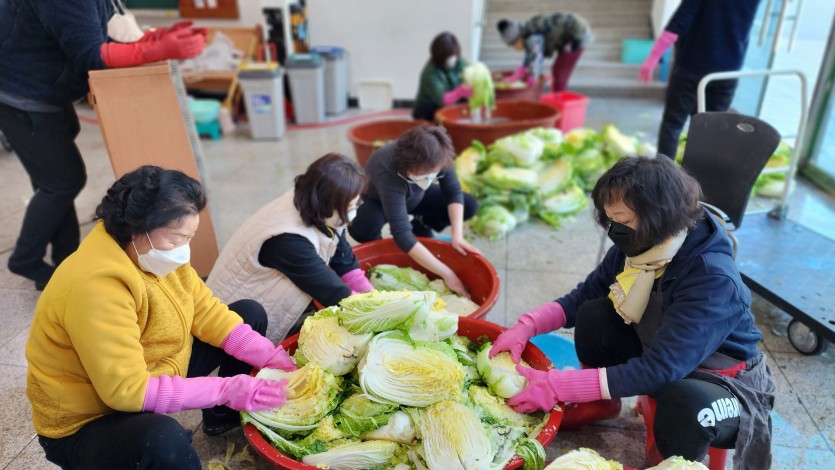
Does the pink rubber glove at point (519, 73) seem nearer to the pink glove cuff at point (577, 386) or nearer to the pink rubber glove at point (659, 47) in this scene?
the pink rubber glove at point (659, 47)

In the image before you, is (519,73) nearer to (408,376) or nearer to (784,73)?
(784,73)

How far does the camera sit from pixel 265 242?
2273 millimetres

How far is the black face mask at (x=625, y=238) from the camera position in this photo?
1709mm

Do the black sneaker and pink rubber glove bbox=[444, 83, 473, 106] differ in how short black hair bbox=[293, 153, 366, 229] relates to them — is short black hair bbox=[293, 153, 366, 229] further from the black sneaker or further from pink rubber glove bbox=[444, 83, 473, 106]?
pink rubber glove bbox=[444, 83, 473, 106]

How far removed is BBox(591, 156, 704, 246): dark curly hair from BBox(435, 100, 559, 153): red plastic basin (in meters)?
3.10

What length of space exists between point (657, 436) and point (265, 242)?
5.36ft

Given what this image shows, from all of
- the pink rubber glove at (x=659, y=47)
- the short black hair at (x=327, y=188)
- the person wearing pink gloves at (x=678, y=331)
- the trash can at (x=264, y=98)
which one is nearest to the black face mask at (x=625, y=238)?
the person wearing pink gloves at (x=678, y=331)

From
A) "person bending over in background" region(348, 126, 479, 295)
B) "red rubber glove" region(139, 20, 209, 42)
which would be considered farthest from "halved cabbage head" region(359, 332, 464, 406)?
"red rubber glove" region(139, 20, 209, 42)

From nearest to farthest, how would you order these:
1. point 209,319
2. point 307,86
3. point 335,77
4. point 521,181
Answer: point 209,319, point 521,181, point 307,86, point 335,77

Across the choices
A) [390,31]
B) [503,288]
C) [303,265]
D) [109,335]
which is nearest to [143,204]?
[109,335]

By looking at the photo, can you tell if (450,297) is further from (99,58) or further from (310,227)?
(99,58)

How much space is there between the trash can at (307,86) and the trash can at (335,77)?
165 mm

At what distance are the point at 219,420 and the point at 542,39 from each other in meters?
5.57

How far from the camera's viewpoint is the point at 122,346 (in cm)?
152
